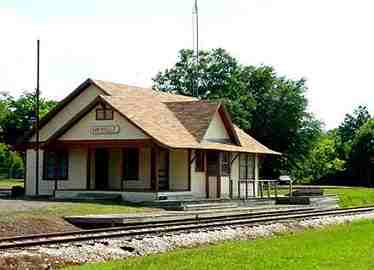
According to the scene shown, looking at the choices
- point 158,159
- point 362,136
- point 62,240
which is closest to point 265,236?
point 62,240

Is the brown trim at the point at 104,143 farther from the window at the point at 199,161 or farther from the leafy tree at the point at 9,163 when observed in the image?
the leafy tree at the point at 9,163

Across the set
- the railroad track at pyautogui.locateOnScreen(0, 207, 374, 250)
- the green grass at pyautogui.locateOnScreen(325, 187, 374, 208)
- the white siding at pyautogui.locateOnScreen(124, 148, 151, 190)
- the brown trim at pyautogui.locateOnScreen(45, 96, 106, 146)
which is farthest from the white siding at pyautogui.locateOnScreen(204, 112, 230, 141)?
the green grass at pyautogui.locateOnScreen(325, 187, 374, 208)

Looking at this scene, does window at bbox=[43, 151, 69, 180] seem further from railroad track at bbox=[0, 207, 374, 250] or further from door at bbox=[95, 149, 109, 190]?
railroad track at bbox=[0, 207, 374, 250]

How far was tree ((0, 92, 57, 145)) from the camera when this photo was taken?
3287 inches

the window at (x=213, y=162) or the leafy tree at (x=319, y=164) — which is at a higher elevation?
the leafy tree at (x=319, y=164)

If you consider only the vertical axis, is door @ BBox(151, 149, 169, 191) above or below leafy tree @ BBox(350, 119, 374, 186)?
below

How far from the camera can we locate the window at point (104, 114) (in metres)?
38.2

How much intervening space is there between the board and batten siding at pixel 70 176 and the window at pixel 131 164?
1.93 metres

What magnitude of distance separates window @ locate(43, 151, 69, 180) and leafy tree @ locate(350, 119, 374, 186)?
132 ft

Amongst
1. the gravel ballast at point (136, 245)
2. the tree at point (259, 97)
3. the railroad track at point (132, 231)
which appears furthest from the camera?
the tree at point (259, 97)

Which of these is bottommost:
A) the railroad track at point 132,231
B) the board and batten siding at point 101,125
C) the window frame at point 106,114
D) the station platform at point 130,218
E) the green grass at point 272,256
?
the green grass at point 272,256

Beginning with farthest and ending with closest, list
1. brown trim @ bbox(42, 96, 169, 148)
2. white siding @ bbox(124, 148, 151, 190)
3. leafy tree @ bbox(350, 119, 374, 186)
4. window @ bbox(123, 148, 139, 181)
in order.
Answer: leafy tree @ bbox(350, 119, 374, 186) < window @ bbox(123, 148, 139, 181) < white siding @ bbox(124, 148, 151, 190) < brown trim @ bbox(42, 96, 169, 148)

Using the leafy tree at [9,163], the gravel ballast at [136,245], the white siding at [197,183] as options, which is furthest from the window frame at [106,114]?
the leafy tree at [9,163]

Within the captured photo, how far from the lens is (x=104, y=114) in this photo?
38344 millimetres
